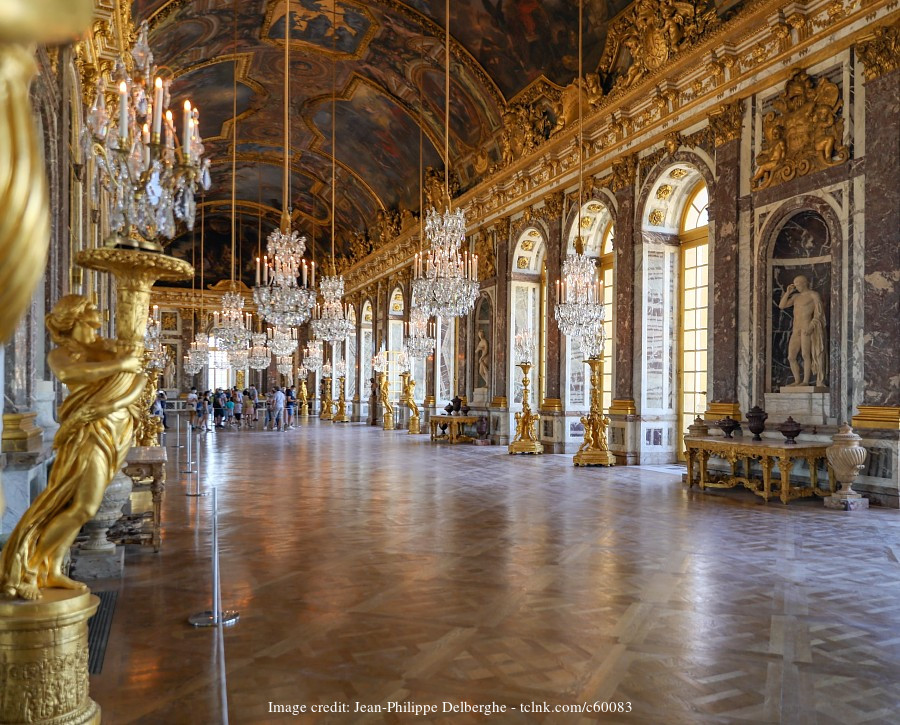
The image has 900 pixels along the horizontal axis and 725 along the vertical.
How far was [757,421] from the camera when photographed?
9.52 metres

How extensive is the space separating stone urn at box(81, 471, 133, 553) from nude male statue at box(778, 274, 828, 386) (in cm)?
821

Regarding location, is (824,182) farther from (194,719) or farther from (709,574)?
(194,719)

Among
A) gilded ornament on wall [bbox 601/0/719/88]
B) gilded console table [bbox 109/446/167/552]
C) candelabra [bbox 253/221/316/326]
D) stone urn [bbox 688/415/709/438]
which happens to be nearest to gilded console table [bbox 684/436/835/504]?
stone urn [bbox 688/415/709/438]

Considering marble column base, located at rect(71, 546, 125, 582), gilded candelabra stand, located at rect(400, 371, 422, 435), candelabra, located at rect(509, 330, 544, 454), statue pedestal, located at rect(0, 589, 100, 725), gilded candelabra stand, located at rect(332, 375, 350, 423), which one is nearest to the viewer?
statue pedestal, located at rect(0, 589, 100, 725)

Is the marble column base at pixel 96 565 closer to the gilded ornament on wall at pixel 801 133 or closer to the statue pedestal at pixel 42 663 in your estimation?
the statue pedestal at pixel 42 663

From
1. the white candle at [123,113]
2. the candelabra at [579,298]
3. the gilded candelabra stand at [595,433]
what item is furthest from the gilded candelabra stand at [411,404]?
the white candle at [123,113]

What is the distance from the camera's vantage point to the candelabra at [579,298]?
11.8 m

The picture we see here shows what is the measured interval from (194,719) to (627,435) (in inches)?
428

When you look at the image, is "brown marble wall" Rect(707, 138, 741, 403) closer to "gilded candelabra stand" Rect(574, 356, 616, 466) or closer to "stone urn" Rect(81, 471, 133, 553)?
"gilded candelabra stand" Rect(574, 356, 616, 466)

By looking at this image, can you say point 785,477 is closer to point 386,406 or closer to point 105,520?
point 105,520

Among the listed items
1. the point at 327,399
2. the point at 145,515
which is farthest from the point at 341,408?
the point at 145,515

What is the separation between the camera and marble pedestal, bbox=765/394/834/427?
9.24 meters

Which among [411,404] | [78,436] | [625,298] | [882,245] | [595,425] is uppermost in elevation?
[882,245]

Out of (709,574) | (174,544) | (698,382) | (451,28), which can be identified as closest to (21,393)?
(174,544)
